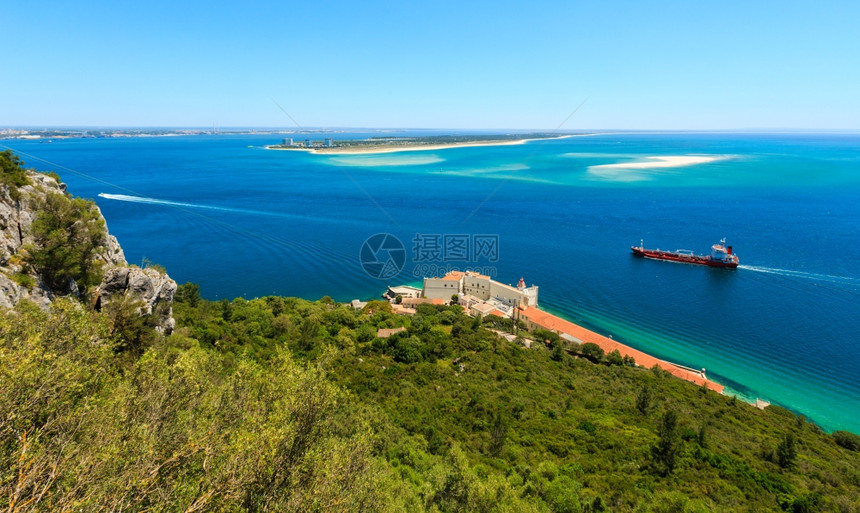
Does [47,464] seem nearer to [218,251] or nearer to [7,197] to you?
[7,197]

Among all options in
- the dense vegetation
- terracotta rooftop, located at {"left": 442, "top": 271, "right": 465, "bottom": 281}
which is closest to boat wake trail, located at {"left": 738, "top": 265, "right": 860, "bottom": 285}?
the dense vegetation

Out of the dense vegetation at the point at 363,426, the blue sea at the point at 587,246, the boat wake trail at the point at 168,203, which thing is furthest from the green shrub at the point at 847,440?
the boat wake trail at the point at 168,203

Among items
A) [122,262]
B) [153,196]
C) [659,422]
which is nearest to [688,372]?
[659,422]

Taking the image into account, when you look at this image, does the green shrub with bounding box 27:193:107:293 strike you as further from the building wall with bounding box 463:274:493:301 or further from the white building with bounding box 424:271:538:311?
the building wall with bounding box 463:274:493:301

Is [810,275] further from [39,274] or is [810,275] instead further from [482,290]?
[39,274]

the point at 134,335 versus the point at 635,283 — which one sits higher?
the point at 134,335

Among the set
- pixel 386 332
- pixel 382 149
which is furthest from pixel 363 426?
pixel 382 149

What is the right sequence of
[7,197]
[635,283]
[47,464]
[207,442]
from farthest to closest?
[635,283], [7,197], [207,442], [47,464]
